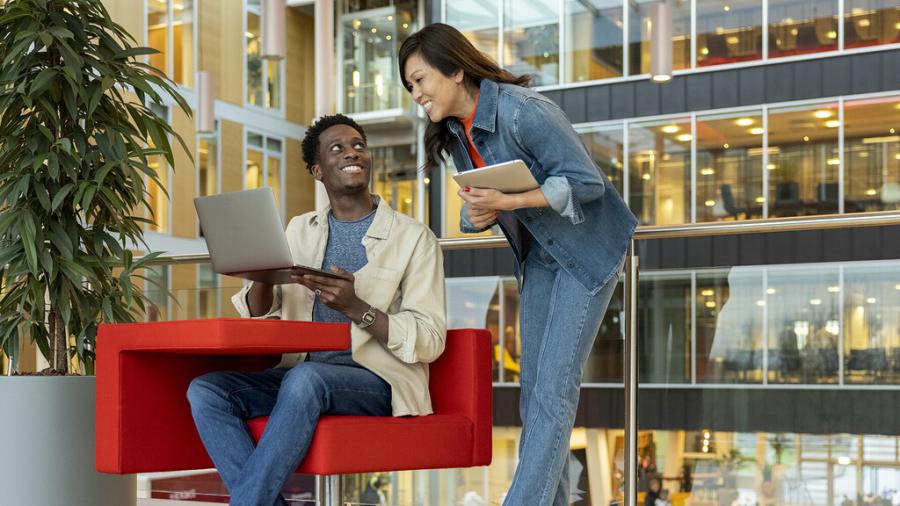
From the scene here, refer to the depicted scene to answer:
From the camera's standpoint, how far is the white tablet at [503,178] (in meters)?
2.07

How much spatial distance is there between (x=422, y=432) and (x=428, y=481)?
1.48 meters

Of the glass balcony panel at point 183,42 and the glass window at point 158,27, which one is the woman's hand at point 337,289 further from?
the glass balcony panel at point 183,42

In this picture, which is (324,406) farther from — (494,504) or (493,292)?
(493,292)

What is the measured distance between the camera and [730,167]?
12805 millimetres

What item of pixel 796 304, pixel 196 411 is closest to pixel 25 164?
pixel 196 411

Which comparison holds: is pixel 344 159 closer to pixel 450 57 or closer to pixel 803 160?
pixel 450 57

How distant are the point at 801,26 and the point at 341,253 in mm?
11163

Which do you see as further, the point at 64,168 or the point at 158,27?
the point at 158,27

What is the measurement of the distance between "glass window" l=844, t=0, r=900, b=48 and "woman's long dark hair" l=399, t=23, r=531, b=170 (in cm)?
1105

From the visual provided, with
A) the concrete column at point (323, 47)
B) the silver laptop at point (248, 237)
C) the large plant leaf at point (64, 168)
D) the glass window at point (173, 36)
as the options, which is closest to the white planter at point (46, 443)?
the large plant leaf at point (64, 168)

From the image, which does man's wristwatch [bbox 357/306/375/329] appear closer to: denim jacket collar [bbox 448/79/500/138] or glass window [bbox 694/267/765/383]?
denim jacket collar [bbox 448/79/500/138]

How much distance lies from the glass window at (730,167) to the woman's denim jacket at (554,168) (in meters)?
10.6

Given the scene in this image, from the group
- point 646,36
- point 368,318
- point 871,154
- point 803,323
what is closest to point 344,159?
point 368,318

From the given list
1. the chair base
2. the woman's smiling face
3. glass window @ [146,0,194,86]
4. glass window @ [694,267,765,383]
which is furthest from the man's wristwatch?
glass window @ [146,0,194,86]
